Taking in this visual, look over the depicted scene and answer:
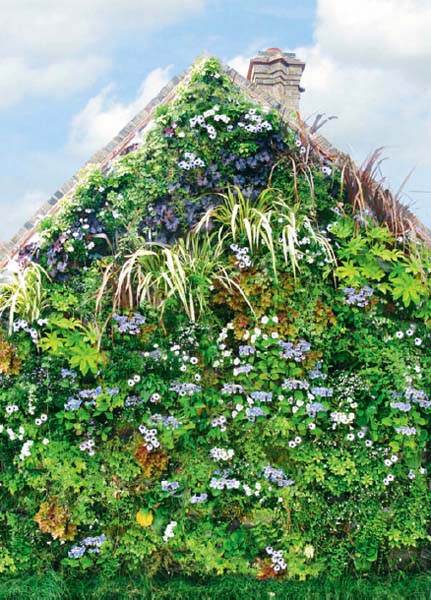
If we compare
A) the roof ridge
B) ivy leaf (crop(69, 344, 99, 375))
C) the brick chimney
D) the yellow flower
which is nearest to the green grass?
the yellow flower

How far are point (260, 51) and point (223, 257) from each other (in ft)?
15.4

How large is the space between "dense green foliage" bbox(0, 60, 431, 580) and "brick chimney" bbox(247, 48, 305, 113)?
4.02 m

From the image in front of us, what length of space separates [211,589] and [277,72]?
6654 millimetres

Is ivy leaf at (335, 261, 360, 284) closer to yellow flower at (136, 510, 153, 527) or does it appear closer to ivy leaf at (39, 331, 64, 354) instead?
ivy leaf at (39, 331, 64, 354)

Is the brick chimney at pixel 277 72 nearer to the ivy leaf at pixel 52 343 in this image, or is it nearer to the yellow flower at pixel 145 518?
the ivy leaf at pixel 52 343

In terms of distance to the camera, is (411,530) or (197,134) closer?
(411,530)

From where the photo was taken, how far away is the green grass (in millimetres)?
4695

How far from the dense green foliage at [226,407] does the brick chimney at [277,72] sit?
13.2 feet

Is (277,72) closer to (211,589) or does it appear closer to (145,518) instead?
(145,518)

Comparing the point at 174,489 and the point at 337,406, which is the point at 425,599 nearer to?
the point at 337,406

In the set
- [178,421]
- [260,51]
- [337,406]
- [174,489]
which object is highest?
[260,51]

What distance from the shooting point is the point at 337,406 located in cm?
484

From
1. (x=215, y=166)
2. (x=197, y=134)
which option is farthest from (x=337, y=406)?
(x=197, y=134)

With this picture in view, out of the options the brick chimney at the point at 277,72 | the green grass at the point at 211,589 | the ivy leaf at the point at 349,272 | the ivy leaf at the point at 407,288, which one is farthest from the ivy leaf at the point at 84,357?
the brick chimney at the point at 277,72
